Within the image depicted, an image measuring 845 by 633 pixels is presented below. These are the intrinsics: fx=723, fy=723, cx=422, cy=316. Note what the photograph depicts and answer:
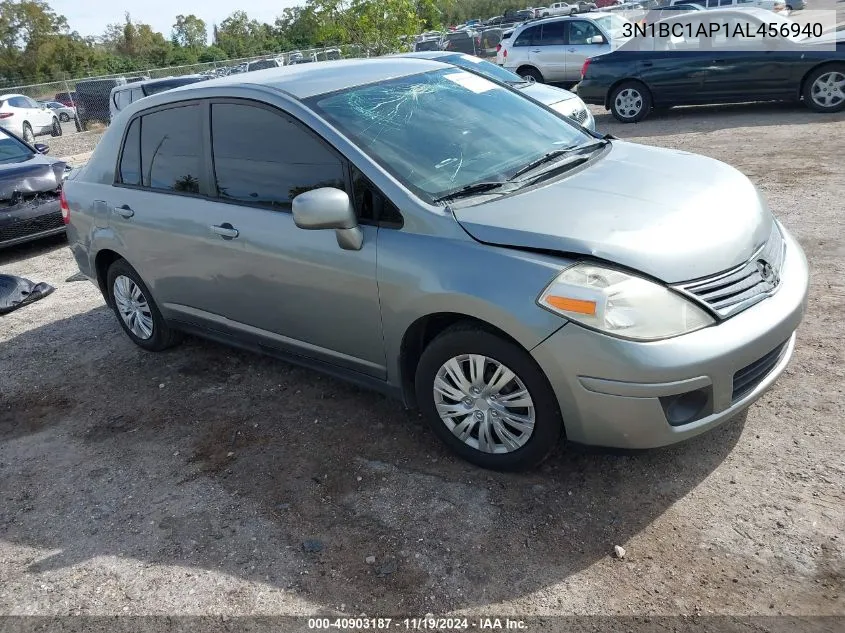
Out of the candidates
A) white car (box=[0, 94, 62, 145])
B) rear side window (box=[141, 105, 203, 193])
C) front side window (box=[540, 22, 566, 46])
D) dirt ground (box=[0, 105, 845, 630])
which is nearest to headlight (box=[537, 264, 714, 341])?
dirt ground (box=[0, 105, 845, 630])

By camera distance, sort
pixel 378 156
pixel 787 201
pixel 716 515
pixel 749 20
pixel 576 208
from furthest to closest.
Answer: pixel 749 20, pixel 787 201, pixel 378 156, pixel 576 208, pixel 716 515

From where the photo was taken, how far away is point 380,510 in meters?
3.24

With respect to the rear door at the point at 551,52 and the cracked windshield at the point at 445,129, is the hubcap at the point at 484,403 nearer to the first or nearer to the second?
the cracked windshield at the point at 445,129

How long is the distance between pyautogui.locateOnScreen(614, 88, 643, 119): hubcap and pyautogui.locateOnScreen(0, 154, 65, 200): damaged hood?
8643 millimetres

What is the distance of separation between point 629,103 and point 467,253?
33.5 feet

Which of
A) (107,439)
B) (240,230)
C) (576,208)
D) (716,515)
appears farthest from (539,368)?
(107,439)

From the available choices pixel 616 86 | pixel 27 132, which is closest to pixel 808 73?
pixel 616 86

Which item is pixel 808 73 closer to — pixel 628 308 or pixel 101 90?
pixel 628 308

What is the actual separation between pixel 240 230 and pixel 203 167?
1.85 ft

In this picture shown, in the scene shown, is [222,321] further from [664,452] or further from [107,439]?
[664,452]

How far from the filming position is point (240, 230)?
13.0 feet

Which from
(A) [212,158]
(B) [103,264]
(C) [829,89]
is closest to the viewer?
(A) [212,158]

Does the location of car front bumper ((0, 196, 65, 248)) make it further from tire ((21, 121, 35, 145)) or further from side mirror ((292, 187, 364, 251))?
tire ((21, 121, 35, 145))

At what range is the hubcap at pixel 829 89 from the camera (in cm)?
1034
